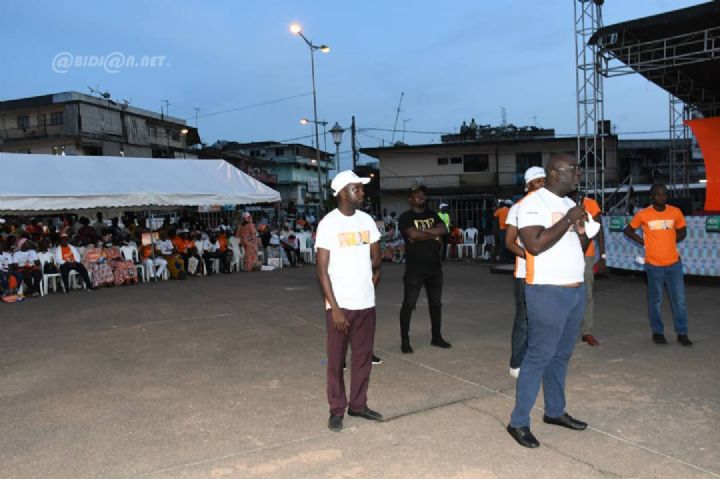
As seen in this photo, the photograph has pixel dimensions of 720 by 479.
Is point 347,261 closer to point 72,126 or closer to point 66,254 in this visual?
point 66,254

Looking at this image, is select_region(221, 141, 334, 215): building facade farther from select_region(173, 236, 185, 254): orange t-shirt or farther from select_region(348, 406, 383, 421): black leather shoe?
select_region(348, 406, 383, 421): black leather shoe

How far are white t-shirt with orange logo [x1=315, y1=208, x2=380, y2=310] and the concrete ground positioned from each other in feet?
2.98

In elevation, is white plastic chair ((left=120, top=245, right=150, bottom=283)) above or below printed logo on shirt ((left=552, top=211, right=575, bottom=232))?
below

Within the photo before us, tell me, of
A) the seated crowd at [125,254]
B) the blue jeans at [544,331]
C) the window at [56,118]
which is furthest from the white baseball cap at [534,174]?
the window at [56,118]

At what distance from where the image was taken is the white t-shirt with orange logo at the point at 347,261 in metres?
4.04

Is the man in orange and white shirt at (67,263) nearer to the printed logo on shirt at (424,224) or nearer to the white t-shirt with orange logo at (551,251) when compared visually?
the printed logo on shirt at (424,224)

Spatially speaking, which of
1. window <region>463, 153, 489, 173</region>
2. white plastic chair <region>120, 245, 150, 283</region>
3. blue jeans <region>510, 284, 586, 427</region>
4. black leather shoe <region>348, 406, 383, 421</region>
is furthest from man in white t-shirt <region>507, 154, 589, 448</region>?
window <region>463, 153, 489, 173</region>

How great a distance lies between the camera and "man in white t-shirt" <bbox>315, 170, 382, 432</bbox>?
13.3ft

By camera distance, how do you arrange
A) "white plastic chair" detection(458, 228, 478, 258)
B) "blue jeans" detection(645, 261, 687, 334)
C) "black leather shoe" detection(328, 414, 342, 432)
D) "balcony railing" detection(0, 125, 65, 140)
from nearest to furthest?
"black leather shoe" detection(328, 414, 342, 432), "blue jeans" detection(645, 261, 687, 334), "white plastic chair" detection(458, 228, 478, 258), "balcony railing" detection(0, 125, 65, 140)

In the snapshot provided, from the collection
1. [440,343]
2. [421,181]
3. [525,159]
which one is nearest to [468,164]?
[421,181]

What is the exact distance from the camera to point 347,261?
4055mm

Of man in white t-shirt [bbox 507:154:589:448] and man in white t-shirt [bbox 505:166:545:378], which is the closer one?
man in white t-shirt [bbox 507:154:589:448]

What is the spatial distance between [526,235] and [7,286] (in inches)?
435

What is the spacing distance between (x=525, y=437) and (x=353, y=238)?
170cm
